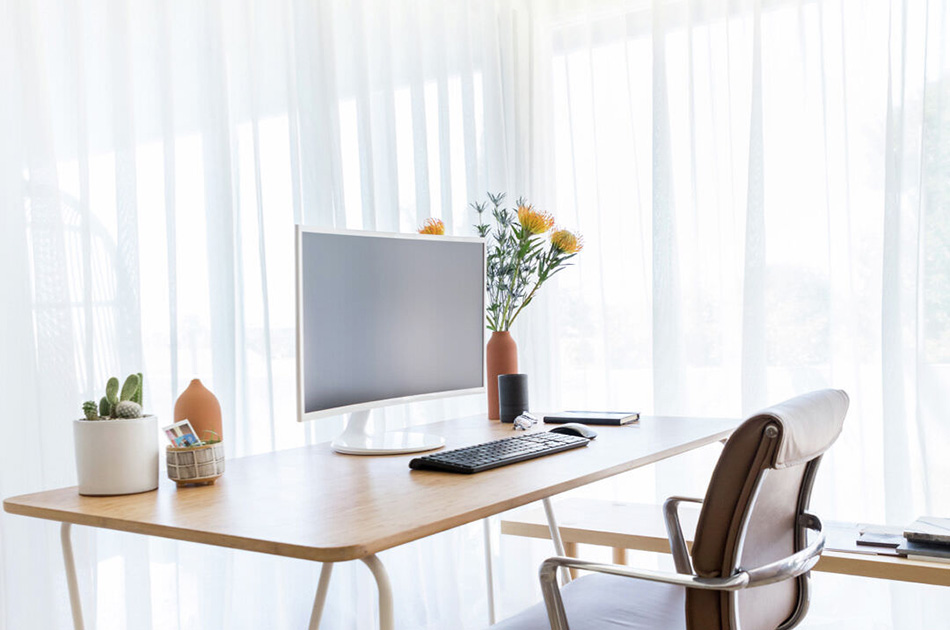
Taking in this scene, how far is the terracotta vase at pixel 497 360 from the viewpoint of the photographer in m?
2.40

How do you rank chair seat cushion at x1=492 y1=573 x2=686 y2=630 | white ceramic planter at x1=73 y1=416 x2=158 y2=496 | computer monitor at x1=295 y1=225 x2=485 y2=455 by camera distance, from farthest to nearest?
1. computer monitor at x1=295 y1=225 x2=485 y2=455
2. chair seat cushion at x1=492 y1=573 x2=686 y2=630
3. white ceramic planter at x1=73 y1=416 x2=158 y2=496

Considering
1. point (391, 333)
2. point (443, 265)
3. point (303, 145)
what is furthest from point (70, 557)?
point (303, 145)

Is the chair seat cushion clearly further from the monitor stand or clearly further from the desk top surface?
the monitor stand

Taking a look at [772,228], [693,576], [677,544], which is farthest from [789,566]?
[772,228]

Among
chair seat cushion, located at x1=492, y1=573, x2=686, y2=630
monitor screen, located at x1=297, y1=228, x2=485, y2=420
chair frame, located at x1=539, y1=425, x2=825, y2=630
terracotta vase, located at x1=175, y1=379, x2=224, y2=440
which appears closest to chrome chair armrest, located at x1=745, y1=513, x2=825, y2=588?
chair frame, located at x1=539, y1=425, x2=825, y2=630

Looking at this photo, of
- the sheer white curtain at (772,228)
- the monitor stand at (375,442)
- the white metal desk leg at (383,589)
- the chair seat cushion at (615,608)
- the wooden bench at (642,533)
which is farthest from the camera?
the sheer white curtain at (772,228)

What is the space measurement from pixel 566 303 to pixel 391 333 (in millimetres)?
1548

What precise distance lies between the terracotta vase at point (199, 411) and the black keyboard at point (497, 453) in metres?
0.38

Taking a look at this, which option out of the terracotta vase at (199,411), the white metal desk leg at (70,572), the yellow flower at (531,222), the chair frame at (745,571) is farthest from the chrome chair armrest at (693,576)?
the yellow flower at (531,222)

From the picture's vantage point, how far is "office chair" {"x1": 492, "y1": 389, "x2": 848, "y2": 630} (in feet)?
4.00

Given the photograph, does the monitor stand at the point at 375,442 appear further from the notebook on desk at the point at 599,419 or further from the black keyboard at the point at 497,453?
the notebook on desk at the point at 599,419

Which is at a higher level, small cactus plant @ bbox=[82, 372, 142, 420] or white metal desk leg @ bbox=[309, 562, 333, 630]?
small cactus plant @ bbox=[82, 372, 142, 420]

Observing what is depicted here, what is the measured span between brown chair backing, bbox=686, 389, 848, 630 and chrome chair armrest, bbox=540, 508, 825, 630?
20 millimetres

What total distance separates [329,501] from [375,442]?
53 cm
